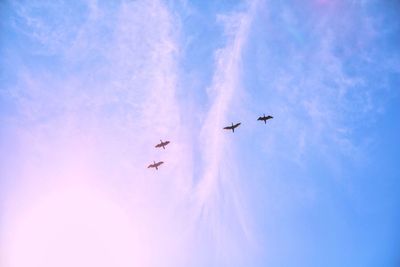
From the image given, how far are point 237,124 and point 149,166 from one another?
21.1 meters

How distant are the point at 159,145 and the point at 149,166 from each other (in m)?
5.77

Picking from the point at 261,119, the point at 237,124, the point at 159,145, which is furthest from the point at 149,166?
the point at 261,119

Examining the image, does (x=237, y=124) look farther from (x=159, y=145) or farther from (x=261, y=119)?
(x=159, y=145)

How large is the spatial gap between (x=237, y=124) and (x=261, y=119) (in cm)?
494

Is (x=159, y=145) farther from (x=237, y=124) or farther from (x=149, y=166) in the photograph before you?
(x=237, y=124)

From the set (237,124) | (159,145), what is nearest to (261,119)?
(237,124)

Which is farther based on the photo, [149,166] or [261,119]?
[149,166]

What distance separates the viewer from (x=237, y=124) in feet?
242

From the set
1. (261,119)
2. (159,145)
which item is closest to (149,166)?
(159,145)

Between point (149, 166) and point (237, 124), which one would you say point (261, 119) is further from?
point (149, 166)

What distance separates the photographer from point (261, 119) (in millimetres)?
72438

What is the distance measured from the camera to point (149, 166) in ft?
257

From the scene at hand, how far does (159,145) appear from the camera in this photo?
75750mm
